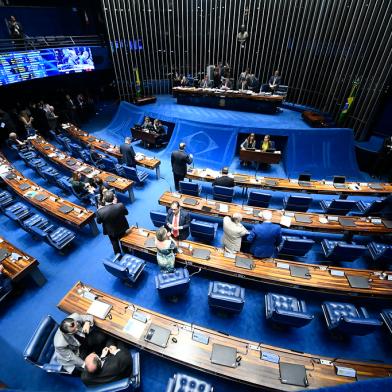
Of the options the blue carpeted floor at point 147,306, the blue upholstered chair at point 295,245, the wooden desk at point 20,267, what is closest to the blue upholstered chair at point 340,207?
the blue carpeted floor at point 147,306

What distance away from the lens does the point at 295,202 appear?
6.67 metres

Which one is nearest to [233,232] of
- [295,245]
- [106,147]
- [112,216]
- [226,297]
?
[226,297]

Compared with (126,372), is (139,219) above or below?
below

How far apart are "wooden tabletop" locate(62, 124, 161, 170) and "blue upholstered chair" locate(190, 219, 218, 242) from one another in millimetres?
3574

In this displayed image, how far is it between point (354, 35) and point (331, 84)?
1.97 metres

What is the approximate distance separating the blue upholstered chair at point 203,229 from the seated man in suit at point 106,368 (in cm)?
291

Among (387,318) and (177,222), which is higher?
(177,222)

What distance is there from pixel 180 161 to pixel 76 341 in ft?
17.3

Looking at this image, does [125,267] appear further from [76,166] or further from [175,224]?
[76,166]

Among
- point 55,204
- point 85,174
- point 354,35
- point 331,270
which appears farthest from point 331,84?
point 55,204

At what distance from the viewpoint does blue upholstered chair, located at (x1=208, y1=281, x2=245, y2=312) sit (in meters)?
3.92

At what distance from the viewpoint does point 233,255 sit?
4922 millimetres

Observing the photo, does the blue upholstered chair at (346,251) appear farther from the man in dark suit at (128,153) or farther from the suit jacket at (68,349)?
the man in dark suit at (128,153)

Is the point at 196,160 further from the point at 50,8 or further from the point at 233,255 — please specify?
the point at 50,8
